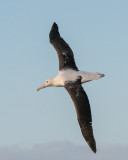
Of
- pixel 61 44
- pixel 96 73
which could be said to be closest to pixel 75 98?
pixel 96 73

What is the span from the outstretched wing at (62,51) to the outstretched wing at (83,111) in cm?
212

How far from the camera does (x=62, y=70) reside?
953 inches

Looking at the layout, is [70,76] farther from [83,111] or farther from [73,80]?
[83,111]

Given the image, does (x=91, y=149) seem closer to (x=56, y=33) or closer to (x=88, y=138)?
(x=88, y=138)

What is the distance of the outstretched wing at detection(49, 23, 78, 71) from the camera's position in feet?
80.7

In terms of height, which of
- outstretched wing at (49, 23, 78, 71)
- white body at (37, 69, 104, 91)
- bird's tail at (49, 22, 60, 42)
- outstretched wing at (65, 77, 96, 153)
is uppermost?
bird's tail at (49, 22, 60, 42)

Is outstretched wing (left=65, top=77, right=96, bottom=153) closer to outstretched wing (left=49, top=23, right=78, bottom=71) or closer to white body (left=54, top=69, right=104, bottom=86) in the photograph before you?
white body (left=54, top=69, right=104, bottom=86)

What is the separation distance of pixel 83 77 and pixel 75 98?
4.99ft

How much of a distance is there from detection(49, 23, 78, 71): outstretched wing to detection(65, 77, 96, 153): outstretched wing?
2115 millimetres

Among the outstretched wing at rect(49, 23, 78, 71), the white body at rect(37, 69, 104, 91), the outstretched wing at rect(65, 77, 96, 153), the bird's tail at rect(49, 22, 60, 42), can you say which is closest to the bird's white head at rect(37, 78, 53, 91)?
the white body at rect(37, 69, 104, 91)

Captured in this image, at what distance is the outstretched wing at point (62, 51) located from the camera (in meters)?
24.6

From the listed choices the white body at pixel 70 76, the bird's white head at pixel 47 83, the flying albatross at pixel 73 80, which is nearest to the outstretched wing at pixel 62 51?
the flying albatross at pixel 73 80

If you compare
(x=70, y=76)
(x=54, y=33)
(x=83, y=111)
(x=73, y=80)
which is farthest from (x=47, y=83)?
(x=83, y=111)

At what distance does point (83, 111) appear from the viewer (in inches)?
851
